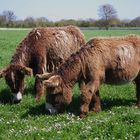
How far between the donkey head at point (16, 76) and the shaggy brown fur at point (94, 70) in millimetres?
1787

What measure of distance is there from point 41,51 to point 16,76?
1.29 meters

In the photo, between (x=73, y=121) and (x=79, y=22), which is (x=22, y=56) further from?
(x=79, y=22)

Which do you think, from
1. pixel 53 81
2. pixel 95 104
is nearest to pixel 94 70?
pixel 95 104

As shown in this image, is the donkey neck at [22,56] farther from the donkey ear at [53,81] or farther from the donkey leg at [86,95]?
the donkey leg at [86,95]

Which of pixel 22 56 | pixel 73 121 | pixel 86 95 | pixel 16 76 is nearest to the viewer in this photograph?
pixel 73 121

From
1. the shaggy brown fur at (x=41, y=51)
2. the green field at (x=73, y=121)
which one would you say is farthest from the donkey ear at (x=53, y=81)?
the shaggy brown fur at (x=41, y=51)

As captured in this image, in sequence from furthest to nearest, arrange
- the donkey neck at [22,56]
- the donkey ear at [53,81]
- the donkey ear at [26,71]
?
the donkey neck at [22,56] → the donkey ear at [26,71] → the donkey ear at [53,81]

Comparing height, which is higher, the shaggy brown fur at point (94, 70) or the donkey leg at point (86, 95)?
the shaggy brown fur at point (94, 70)

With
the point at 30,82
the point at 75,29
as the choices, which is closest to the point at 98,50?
the point at 75,29

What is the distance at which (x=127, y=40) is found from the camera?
11711mm

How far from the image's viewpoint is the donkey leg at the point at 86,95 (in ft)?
34.8

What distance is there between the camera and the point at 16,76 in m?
12.7

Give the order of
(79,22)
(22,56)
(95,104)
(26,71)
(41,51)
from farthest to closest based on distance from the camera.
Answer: (79,22), (41,51), (22,56), (26,71), (95,104)

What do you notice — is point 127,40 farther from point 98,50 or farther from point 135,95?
point 135,95
